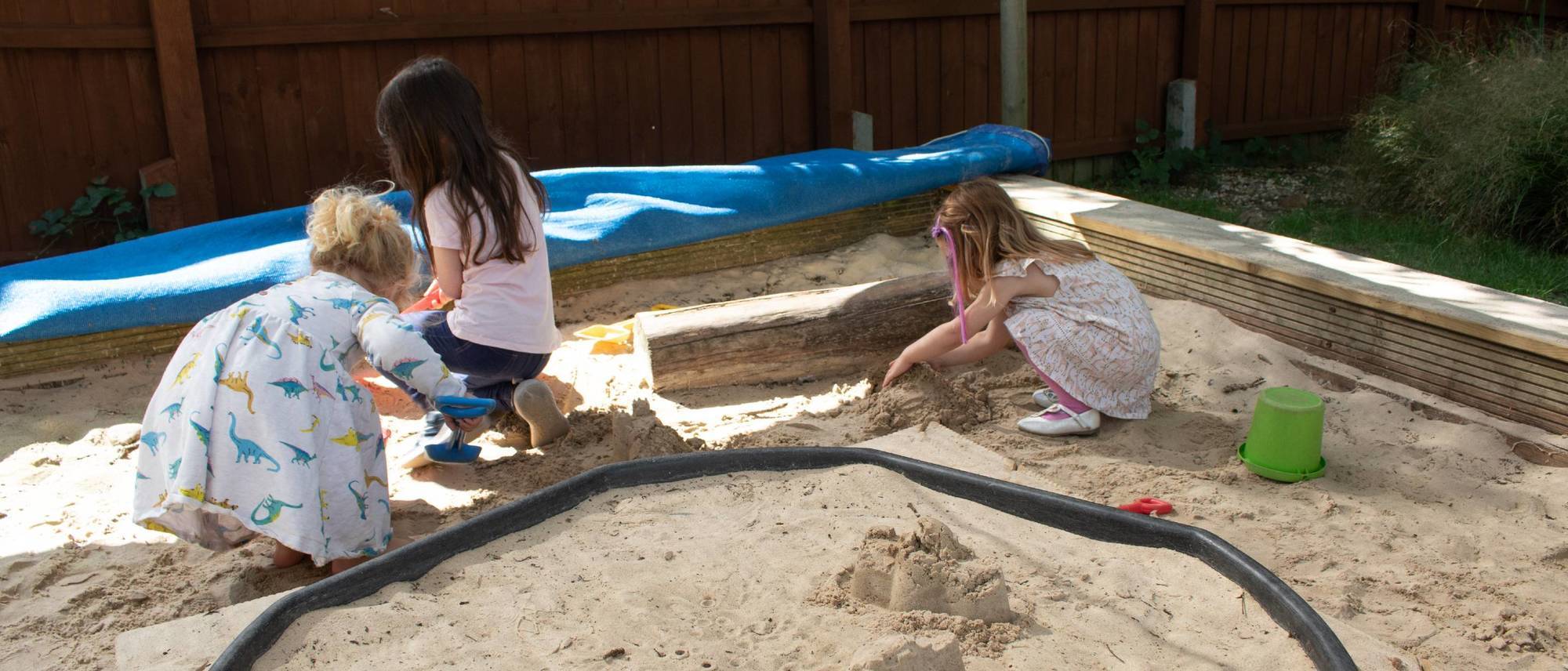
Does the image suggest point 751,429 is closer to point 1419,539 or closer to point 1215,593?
point 1215,593

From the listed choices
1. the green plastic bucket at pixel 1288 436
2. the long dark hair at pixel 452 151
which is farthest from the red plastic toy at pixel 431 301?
the green plastic bucket at pixel 1288 436

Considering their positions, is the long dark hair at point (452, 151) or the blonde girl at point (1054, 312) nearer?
the long dark hair at point (452, 151)

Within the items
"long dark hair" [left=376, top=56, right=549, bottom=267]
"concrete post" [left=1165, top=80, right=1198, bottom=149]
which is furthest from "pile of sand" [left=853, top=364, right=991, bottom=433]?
"concrete post" [left=1165, top=80, right=1198, bottom=149]

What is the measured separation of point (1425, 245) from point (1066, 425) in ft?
8.22

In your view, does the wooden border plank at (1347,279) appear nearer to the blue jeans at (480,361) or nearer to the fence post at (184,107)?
the blue jeans at (480,361)

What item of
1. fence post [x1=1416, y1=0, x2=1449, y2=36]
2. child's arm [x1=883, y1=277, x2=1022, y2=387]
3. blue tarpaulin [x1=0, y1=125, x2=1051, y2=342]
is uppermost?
fence post [x1=1416, y1=0, x2=1449, y2=36]

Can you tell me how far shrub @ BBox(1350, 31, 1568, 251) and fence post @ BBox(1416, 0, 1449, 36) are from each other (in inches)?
86.0

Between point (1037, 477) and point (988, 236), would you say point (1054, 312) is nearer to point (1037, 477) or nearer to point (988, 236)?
point (988, 236)

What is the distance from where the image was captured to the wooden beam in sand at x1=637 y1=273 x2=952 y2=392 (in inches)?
144

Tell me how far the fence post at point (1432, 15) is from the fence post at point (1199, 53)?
7.02ft

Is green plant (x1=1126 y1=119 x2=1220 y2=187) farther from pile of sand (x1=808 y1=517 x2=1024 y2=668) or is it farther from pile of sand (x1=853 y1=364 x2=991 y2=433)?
pile of sand (x1=808 y1=517 x2=1024 y2=668)

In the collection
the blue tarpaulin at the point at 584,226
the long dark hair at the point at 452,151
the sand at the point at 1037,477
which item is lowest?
the sand at the point at 1037,477

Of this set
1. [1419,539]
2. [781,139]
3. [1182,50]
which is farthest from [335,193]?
[1182,50]

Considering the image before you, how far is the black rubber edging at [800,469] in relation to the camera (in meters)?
1.99
